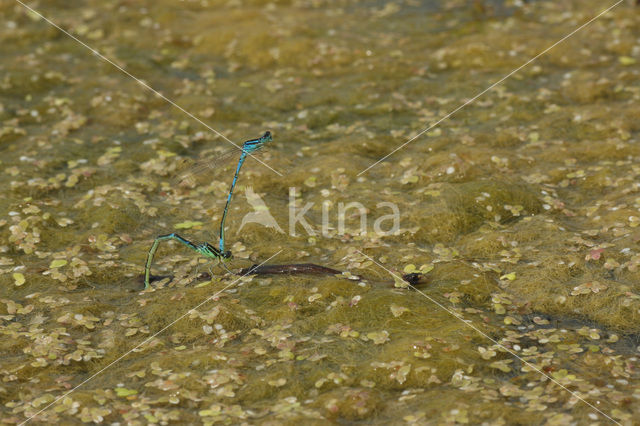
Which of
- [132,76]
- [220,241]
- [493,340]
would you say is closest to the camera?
[493,340]

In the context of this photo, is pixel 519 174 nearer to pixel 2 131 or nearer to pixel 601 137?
pixel 601 137

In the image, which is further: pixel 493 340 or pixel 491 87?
pixel 491 87

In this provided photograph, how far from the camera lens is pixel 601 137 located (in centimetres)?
958

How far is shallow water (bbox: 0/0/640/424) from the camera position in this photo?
584 cm

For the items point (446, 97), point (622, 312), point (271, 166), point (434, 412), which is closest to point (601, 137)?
point (446, 97)

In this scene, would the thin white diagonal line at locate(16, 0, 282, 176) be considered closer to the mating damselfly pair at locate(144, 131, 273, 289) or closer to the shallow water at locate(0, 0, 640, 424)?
the shallow water at locate(0, 0, 640, 424)

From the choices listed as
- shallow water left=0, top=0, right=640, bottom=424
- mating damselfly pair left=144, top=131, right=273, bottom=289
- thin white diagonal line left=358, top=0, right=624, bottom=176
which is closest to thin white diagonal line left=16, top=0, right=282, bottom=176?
shallow water left=0, top=0, right=640, bottom=424

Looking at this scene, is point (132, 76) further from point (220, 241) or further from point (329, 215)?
point (220, 241)

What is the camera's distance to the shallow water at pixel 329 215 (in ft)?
19.2

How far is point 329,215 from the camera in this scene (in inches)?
332

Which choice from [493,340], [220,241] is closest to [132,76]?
[220,241]

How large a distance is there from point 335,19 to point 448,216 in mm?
6849

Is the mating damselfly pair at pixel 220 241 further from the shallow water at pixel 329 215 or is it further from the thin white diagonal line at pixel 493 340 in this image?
the thin white diagonal line at pixel 493 340

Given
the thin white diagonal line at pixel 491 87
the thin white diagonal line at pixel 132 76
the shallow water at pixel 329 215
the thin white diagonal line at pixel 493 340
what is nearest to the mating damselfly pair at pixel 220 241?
the shallow water at pixel 329 215
